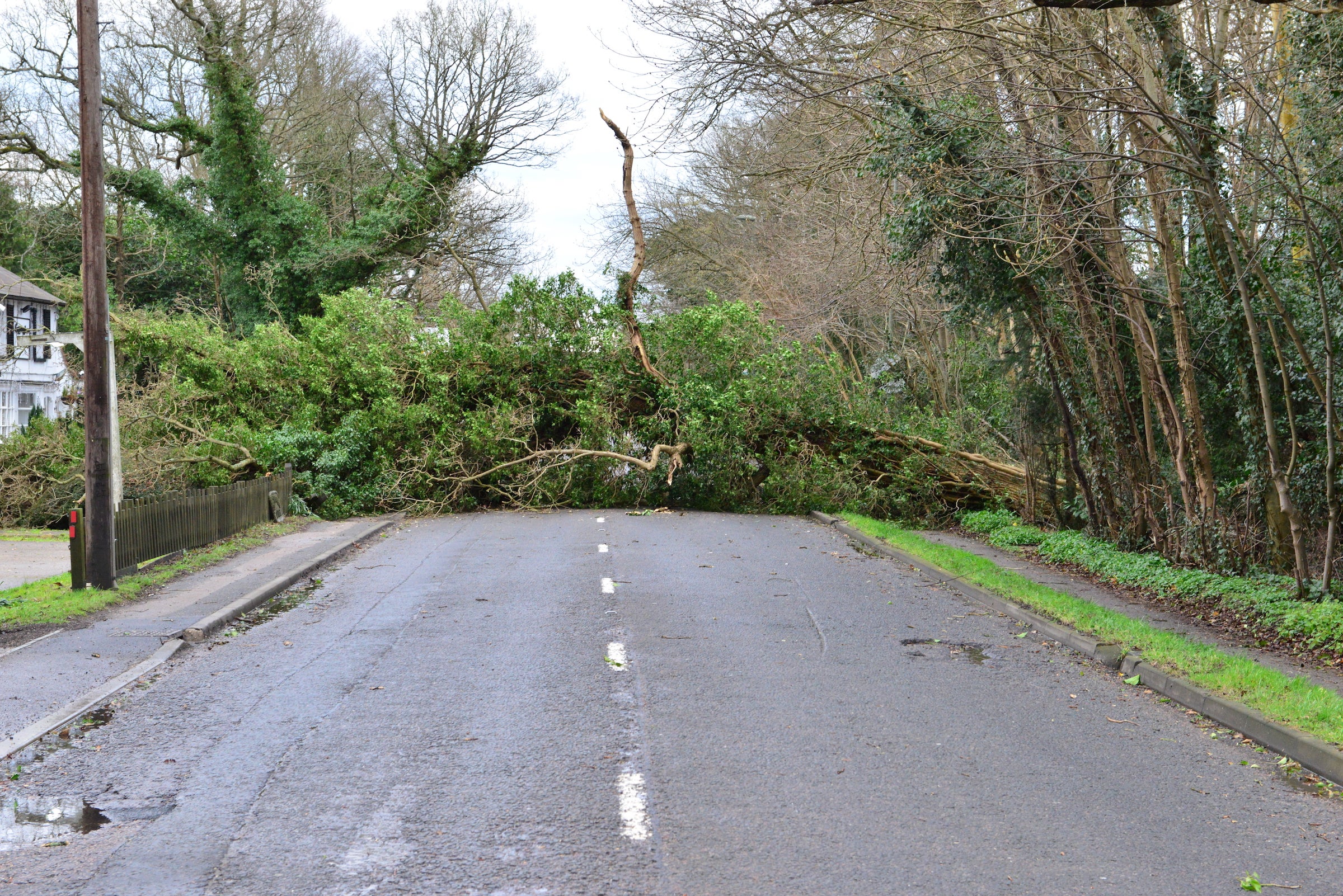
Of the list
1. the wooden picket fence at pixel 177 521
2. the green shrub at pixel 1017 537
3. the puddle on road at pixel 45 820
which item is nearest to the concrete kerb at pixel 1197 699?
the green shrub at pixel 1017 537

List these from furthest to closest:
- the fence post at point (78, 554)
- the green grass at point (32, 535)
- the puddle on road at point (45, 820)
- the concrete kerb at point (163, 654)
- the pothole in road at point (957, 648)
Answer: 1. the green grass at point (32, 535)
2. the fence post at point (78, 554)
3. the pothole in road at point (957, 648)
4. the concrete kerb at point (163, 654)
5. the puddle on road at point (45, 820)

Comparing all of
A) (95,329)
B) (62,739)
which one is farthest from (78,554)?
(62,739)

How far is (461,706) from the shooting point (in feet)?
25.3

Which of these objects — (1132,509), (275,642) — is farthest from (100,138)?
(1132,509)

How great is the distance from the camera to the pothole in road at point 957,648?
965 cm

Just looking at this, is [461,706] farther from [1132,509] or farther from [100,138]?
[1132,509]

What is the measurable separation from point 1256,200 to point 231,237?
30.8 metres

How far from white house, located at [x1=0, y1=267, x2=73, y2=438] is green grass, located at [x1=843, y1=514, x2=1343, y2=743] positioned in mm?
35603

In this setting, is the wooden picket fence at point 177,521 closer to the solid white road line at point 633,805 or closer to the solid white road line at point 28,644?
the solid white road line at point 28,644

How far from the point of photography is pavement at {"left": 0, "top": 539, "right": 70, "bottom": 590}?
15.9m

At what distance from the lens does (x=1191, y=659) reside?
8.90 m

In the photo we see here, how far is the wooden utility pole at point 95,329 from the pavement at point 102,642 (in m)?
0.94

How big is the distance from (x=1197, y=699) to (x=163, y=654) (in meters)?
8.28

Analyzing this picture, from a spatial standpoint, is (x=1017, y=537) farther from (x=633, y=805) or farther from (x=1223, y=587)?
(x=633, y=805)
